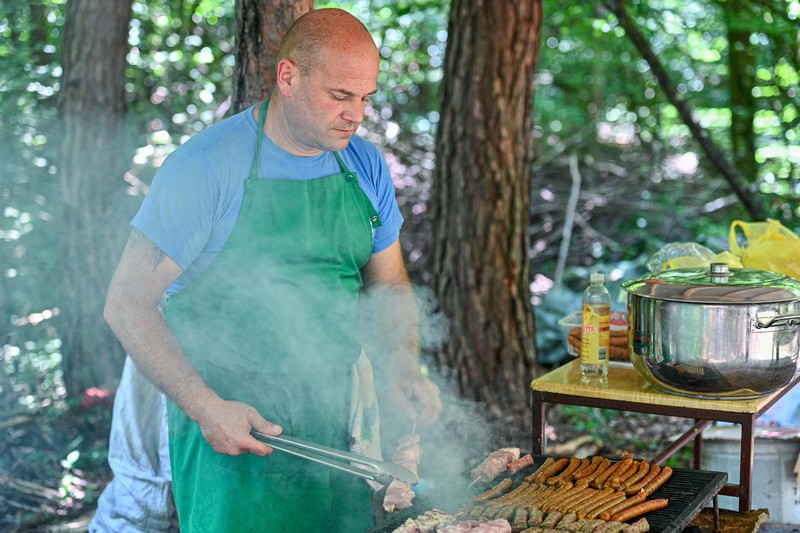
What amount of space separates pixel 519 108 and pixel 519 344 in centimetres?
149

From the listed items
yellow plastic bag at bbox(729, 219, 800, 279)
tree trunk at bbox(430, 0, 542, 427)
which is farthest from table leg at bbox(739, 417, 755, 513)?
tree trunk at bbox(430, 0, 542, 427)

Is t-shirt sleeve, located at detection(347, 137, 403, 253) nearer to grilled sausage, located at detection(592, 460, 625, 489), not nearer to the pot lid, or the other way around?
the pot lid

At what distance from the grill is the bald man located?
332 mm

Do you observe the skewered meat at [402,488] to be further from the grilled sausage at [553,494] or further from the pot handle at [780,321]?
the pot handle at [780,321]

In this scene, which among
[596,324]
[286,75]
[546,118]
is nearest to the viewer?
[286,75]

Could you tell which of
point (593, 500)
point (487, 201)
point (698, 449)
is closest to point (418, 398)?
point (593, 500)

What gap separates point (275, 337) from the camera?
2.70 m

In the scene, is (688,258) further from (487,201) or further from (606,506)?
(487,201)

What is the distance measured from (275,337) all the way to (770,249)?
2.29m

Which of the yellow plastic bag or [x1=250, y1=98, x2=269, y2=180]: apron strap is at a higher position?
[x1=250, y1=98, x2=269, y2=180]: apron strap

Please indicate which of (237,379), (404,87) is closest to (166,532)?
(237,379)

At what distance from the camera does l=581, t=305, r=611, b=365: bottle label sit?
10.1ft

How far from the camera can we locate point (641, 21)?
8.41 m

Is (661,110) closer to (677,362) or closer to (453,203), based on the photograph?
(453,203)
